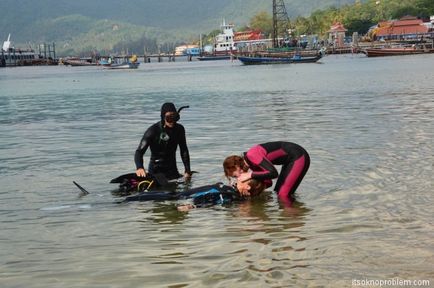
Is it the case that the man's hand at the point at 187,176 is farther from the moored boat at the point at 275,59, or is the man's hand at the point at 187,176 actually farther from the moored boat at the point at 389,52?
the moored boat at the point at 389,52

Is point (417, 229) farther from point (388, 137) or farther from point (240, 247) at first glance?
point (388, 137)

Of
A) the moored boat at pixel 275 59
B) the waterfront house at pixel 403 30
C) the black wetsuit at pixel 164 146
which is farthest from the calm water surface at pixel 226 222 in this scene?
the waterfront house at pixel 403 30

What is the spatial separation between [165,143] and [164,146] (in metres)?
0.07

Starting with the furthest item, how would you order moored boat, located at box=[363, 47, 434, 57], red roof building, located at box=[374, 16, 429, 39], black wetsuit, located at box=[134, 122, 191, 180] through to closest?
red roof building, located at box=[374, 16, 429, 39] < moored boat, located at box=[363, 47, 434, 57] < black wetsuit, located at box=[134, 122, 191, 180]

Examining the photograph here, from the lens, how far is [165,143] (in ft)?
39.3

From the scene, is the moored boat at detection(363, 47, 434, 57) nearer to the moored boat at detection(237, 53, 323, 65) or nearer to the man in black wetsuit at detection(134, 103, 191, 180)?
the moored boat at detection(237, 53, 323, 65)

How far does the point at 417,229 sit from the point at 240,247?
2.29 metres

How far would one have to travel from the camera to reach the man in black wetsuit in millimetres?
11562

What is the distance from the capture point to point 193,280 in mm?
6809

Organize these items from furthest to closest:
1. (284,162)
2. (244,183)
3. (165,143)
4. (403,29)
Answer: (403,29) → (165,143) → (284,162) → (244,183)

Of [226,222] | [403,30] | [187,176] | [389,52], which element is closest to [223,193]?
[226,222]

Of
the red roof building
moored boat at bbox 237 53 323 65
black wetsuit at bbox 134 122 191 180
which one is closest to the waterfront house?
the red roof building

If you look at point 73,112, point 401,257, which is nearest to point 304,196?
point 401,257

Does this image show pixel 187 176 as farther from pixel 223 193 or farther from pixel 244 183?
pixel 244 183
